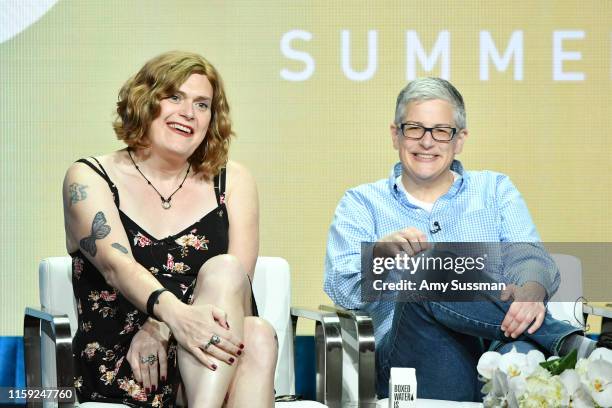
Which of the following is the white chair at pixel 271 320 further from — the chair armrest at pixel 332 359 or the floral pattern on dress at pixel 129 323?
the floral pattern on dress at pixel 129 323

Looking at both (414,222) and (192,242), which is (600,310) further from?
(192,242)

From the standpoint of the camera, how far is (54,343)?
2830 millimetres

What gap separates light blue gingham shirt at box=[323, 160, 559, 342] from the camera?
3588mm

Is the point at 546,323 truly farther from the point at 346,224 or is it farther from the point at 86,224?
the point at 86,224

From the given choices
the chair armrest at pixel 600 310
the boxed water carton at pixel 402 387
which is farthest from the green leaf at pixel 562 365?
the chair armrest at pixel 600 310

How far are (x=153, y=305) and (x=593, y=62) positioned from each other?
98.5 inches

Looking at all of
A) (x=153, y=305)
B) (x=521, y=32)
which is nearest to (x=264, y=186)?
(x=521, y=32)

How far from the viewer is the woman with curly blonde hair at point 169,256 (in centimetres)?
272

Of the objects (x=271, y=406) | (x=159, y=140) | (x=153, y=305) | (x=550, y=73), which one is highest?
(x=550, y=73)

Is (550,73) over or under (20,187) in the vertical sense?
over

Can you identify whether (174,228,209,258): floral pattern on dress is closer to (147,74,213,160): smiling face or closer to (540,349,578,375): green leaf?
(147,74,213,160): smiling face

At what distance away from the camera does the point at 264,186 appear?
14.3 ft

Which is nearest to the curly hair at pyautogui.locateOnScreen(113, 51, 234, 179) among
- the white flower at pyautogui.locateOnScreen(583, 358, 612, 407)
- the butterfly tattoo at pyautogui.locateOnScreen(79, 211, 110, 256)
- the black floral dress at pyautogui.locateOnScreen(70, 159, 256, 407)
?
the black floral dress at pyautogui.locateOnScreen(70, 159, 256, 407)

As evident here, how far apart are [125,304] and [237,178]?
0.57 m
